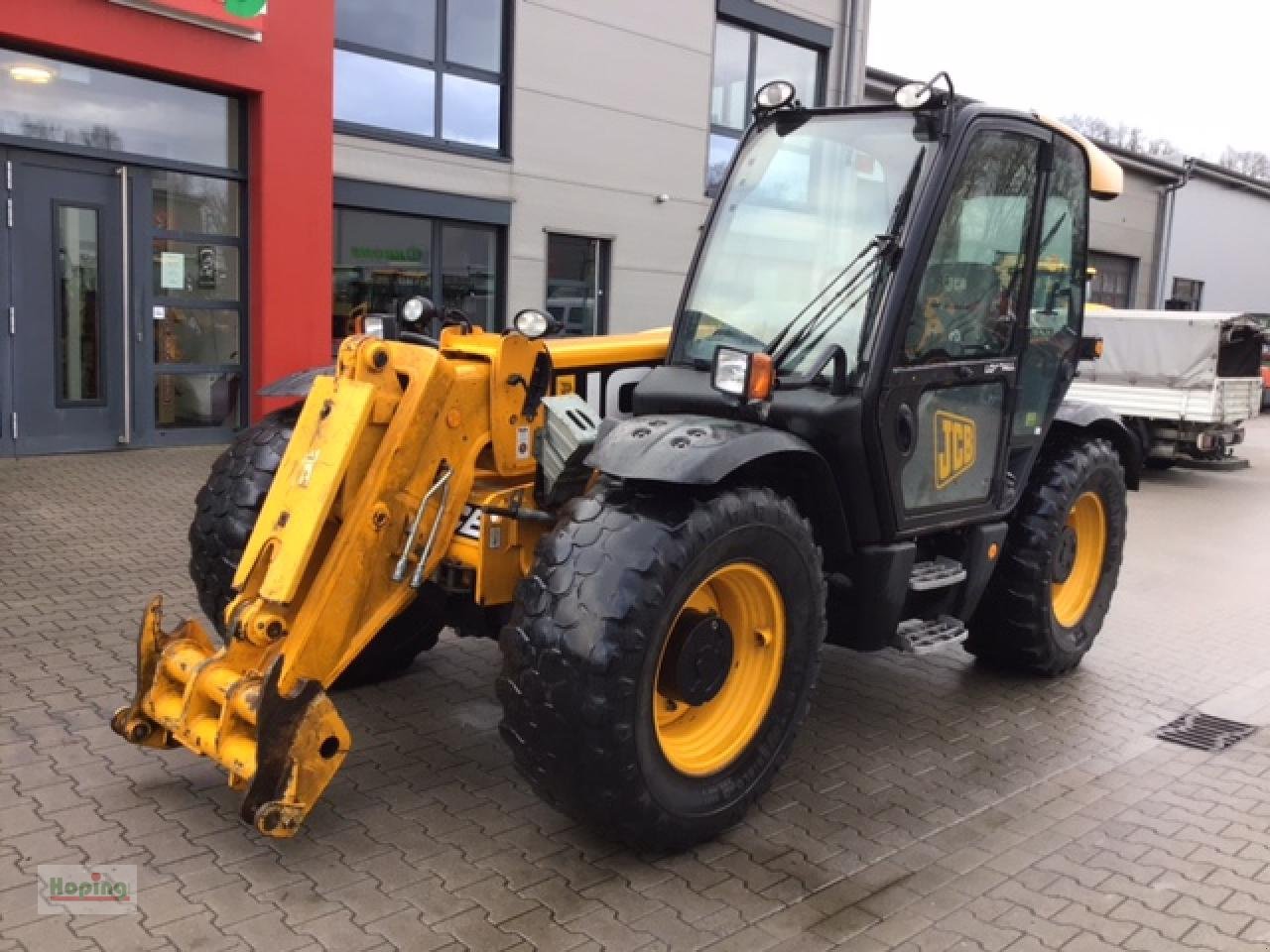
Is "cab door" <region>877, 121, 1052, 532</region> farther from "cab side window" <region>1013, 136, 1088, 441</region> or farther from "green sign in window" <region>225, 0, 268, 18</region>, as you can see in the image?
"green sign in window" <region>225, 0, 268, 18</region>

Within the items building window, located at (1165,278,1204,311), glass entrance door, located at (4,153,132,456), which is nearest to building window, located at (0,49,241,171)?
glass entrance door, located at (4,153,132,456)

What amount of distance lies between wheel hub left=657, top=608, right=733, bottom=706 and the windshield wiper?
108cm

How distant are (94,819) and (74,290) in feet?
24.1

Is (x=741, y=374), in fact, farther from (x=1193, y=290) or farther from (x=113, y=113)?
(x=1193, y=290)

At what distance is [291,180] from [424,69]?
93.4 inches

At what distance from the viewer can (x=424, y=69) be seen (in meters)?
12.2

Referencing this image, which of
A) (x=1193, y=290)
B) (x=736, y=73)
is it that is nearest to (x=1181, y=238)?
(x=1193, y=290)

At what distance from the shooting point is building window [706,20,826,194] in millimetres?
15180

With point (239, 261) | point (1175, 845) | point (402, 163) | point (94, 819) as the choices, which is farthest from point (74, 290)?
point (1175, 845)

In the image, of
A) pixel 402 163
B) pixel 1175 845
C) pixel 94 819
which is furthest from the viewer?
pixel 402 163

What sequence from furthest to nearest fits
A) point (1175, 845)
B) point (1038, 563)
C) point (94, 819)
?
1. point (1038, 563)
2. point (1175, 845)
3. point (94, 819)

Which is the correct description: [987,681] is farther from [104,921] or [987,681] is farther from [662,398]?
[104,921]

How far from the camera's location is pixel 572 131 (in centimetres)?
1349

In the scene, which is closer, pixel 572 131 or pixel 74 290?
pixel 74 290
